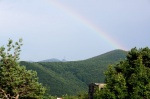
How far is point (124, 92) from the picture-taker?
88.8ft

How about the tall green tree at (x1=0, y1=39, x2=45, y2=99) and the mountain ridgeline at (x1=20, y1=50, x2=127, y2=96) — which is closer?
the tall green tree at (x1=0, y1=39, x2=45, y2=99)

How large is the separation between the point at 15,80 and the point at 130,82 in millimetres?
9826

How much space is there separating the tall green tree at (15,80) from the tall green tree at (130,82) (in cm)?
587

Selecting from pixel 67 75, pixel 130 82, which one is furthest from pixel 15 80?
pixel 67 75

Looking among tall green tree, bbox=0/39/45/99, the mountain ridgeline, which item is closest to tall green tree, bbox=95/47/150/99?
tall green tree, bbox=0/39/45/99

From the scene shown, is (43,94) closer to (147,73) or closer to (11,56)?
(11,56)

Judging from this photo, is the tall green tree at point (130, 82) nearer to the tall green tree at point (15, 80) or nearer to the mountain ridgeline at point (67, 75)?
the tall green tree at point (15, 80)

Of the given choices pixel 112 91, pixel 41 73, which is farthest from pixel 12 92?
pixel 41 73

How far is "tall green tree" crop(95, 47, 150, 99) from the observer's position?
26750mm

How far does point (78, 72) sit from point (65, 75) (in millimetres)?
11698

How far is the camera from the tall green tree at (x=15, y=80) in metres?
28.1

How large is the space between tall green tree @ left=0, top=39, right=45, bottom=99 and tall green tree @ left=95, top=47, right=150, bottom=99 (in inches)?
231

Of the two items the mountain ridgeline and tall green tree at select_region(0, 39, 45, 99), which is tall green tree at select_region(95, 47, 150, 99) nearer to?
tall green tree at select_region(0, 39, 45, 99)

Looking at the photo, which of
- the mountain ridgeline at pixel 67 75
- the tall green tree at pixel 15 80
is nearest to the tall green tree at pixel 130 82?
the tall green tree at pixel 15 80
